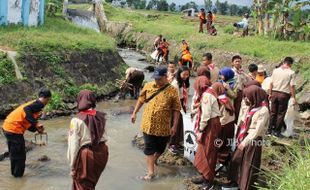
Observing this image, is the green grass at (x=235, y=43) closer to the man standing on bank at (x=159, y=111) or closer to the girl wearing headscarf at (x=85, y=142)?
the man standing on bank at (x=159, y=111)

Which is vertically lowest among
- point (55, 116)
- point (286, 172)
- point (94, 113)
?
point (55, 116)

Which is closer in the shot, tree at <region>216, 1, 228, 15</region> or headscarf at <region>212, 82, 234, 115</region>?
headscarf at <region>212, 82, 234, 115</region>

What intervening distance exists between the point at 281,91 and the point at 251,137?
3.58 meters

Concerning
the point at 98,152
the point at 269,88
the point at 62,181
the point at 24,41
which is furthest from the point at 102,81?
the point at 98,152

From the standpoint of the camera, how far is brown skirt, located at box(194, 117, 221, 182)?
7.27m

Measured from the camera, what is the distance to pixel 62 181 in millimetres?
7777

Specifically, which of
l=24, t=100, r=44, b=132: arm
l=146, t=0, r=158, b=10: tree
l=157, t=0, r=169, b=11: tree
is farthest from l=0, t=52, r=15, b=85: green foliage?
l=146, t=0, r=158, b=10: tree

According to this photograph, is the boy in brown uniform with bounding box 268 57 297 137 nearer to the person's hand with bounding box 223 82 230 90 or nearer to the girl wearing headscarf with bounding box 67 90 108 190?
the person's hand with bounding box 223 82 230 90

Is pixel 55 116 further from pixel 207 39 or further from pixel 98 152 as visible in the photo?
pixel 207 39

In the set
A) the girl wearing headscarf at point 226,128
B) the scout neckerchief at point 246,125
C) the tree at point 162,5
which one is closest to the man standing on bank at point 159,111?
the girl wearing headscarf at point 226,128

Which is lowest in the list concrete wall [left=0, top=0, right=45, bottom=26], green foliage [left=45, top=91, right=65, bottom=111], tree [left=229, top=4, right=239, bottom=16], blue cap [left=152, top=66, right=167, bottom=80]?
green foliage [left=45, top=91, right=65, bottom=111]

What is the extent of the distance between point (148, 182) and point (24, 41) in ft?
26.4

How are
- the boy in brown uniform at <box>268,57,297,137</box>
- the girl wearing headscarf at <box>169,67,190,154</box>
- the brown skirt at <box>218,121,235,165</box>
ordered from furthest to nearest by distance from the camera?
the boy in brown uniform at <box>268,57,297,137</box> < the girl wearing headscarf at <box>169,67,190,154</box> < the brown skirt at <box>218,121,235,165</box>

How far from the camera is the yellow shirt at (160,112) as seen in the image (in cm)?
761
